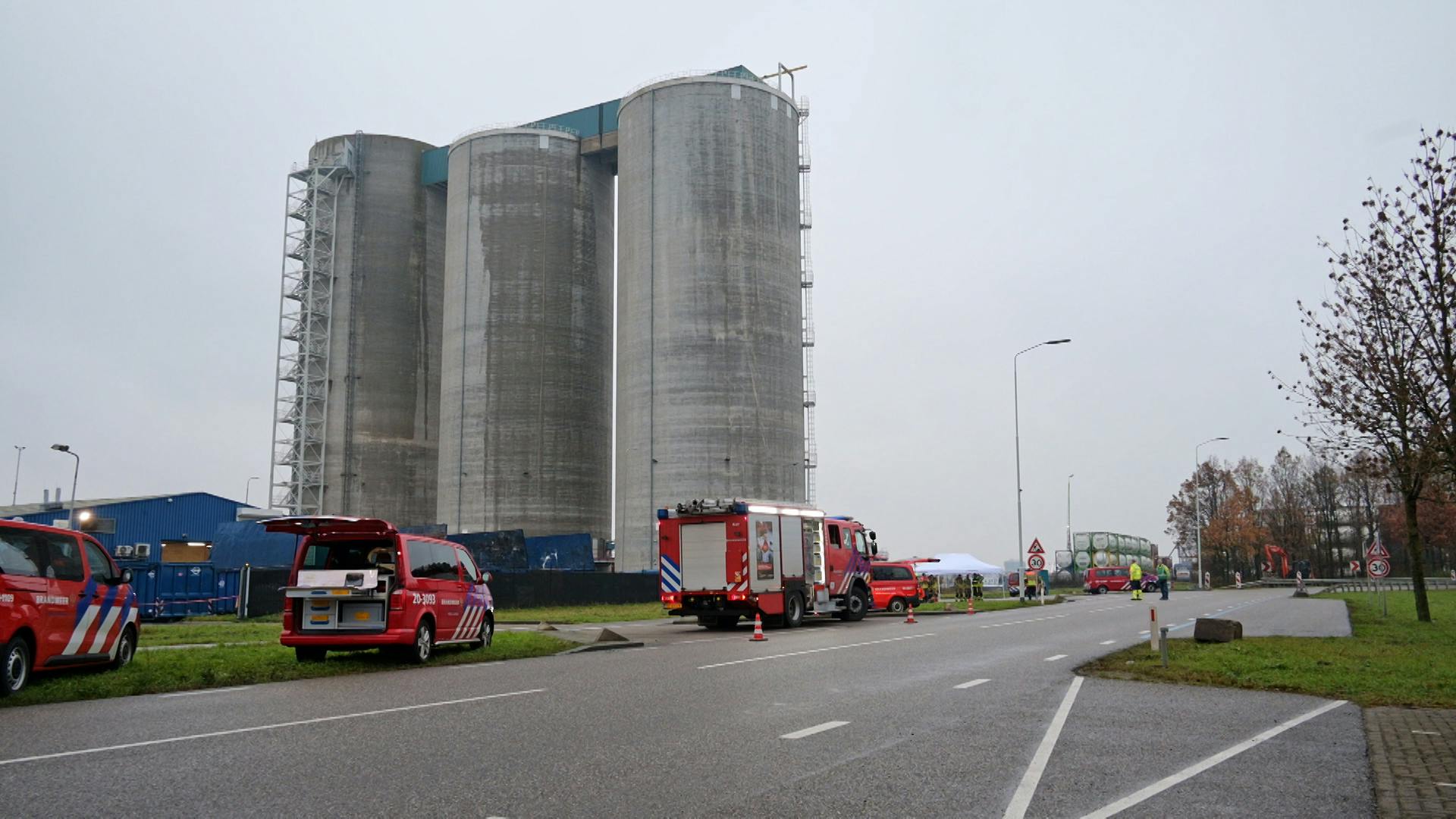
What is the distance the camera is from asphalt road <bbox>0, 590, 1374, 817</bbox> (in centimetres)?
642

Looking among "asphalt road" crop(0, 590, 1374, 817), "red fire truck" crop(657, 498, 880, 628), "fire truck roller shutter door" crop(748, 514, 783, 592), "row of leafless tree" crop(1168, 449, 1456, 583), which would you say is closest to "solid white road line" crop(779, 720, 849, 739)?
"asphalt road" crop(0, 590, 1374, 817)

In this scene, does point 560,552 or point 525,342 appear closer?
point 560,552

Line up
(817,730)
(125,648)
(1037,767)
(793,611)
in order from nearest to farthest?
1. (1037,767)
2. (817,730)
3. (125,648)
4. (793,611)

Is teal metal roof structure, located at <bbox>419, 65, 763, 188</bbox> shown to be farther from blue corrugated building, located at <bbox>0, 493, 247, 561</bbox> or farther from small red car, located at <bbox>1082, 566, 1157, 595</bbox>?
small red car, located at <bbox>1082, 566, 1157, 595</bbox>

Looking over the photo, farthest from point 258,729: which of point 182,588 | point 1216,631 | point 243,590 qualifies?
point 182,588

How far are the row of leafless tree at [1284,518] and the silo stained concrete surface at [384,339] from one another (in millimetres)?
59880

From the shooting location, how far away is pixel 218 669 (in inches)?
556

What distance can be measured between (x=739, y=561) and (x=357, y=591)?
11.4 m

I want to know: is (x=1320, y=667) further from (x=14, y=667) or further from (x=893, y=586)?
(x=893, y=586)

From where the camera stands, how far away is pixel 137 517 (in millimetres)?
59094

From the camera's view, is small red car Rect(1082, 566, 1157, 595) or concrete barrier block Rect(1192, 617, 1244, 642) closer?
concrete barrier block Rect(1192, 617, 1244, 642)

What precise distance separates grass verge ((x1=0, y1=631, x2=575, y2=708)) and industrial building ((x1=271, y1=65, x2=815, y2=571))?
33386mm

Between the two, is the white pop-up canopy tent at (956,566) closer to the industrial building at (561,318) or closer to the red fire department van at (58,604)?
the industrial building at (561,318)

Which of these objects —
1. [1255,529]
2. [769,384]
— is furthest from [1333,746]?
[1255,529]
